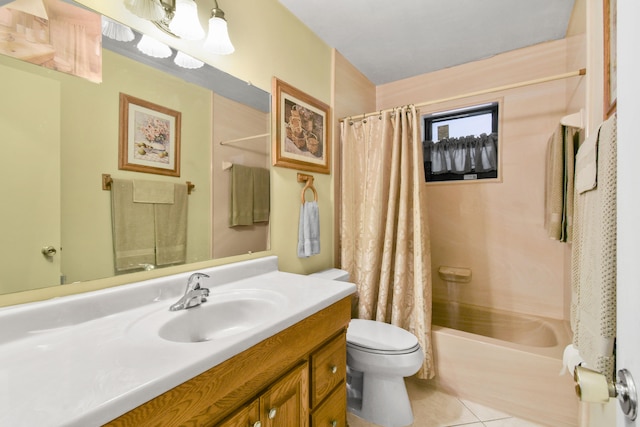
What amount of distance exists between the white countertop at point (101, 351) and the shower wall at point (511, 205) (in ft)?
5.40

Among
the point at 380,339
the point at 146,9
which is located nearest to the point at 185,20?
the point at 146,9

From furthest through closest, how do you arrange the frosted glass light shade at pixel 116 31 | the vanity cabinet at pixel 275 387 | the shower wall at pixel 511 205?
the shower wall at pixel 511 205 → the frosted glass light shade at pixel 116 31 → the vanity cabinet at pixel 275 387

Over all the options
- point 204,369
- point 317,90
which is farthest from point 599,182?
point 317,90

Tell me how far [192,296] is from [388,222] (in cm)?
129

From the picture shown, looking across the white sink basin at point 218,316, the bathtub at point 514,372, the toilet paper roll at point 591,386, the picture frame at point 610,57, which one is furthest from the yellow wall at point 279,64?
the picture frame at point 610,57

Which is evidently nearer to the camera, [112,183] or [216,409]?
[216,409]

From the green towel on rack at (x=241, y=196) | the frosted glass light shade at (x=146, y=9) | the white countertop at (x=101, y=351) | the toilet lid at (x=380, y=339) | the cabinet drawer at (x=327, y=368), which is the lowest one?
the toilet lid at (x=380, y=339)

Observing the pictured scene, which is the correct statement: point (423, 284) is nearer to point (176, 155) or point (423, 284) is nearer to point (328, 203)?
point (328, 203)

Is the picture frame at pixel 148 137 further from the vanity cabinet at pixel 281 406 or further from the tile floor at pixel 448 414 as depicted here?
the tile floor at pixel 448 414

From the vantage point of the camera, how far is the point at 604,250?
622 mm

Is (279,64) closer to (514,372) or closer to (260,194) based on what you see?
(260,194)

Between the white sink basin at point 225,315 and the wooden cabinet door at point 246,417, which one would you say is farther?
the white sink basin at point 225,315

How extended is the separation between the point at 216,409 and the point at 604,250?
38.0 inches

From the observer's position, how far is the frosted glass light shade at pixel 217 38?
122 cm
